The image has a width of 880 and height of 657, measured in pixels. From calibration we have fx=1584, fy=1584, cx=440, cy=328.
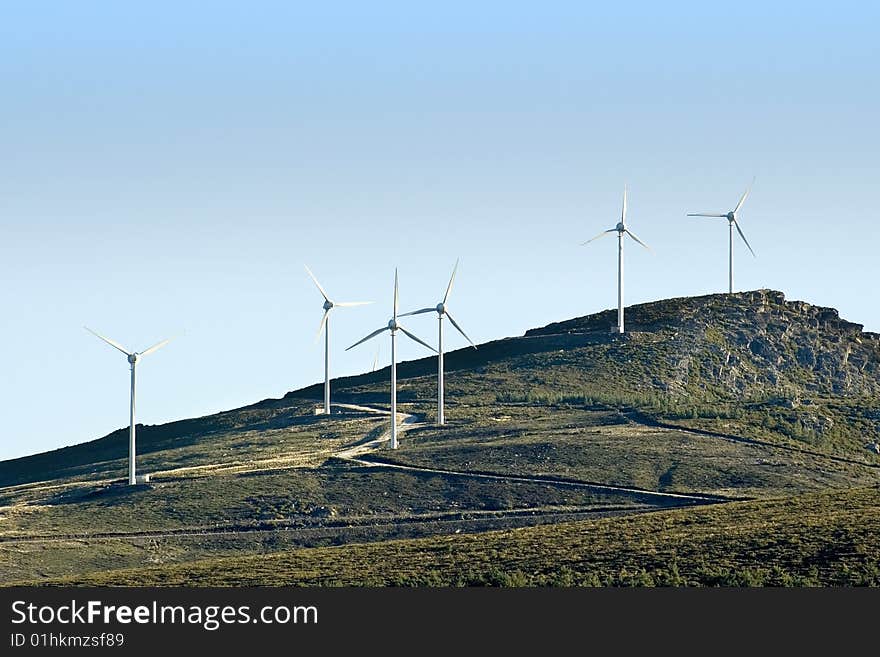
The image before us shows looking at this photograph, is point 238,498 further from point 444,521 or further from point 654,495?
point 654,495

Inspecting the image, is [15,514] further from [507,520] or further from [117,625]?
[117,625]

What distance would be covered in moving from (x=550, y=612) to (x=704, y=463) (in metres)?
110

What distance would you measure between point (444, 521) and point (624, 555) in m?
55.5

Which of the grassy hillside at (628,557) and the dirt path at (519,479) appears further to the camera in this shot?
the dirt path at (519,479)

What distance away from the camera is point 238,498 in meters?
161

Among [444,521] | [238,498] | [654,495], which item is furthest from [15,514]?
[654,495]

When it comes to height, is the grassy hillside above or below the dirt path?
below

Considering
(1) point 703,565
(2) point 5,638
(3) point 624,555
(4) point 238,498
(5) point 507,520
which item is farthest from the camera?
(4) point 238,498

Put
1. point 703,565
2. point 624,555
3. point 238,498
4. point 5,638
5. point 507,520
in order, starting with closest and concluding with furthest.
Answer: point 5,638, point 703,565, point 624,555, point 507,520, point 238,498

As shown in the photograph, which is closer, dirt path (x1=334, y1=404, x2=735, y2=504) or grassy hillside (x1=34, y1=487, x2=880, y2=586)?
grassy hillside (x1=34, y1=487, x2=880, y2=586)

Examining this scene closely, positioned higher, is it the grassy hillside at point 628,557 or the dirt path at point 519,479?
the dirt path at point 519,479

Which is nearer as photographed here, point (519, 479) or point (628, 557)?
point (628, 557)

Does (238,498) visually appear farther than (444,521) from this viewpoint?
Yes

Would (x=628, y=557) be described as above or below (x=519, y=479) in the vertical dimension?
below
